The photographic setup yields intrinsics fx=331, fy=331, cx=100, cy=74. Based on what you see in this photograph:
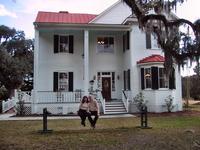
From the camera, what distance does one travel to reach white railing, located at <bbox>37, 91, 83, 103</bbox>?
23156mm

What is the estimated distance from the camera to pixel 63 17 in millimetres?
A: 26922

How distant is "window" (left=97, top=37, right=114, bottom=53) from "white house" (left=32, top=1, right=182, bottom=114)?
0.05 metres

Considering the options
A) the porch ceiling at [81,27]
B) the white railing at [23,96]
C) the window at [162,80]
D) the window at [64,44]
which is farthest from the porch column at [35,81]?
the window at [162,80]

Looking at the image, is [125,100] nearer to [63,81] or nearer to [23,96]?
[63,81]

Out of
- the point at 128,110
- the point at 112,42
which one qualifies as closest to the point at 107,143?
the point at 128,110

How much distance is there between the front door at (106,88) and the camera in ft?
83.8

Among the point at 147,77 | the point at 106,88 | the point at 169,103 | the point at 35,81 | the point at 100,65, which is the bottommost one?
the point at 169,103

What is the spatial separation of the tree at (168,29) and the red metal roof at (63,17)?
505 inches

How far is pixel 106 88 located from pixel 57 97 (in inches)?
166

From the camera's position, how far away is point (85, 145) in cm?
921

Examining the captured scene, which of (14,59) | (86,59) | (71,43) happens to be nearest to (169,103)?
(86,59)

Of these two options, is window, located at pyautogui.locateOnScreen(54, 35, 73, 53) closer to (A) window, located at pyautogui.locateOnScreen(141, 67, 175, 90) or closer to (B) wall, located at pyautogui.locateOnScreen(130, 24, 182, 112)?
(B) wall, located at pyautogui.locateOnScreen(130, 24, 182, 112)

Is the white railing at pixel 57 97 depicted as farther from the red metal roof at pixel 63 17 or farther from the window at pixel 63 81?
the red metal roof at pixel 63 17

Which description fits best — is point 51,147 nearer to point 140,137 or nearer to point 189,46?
point 140,137
